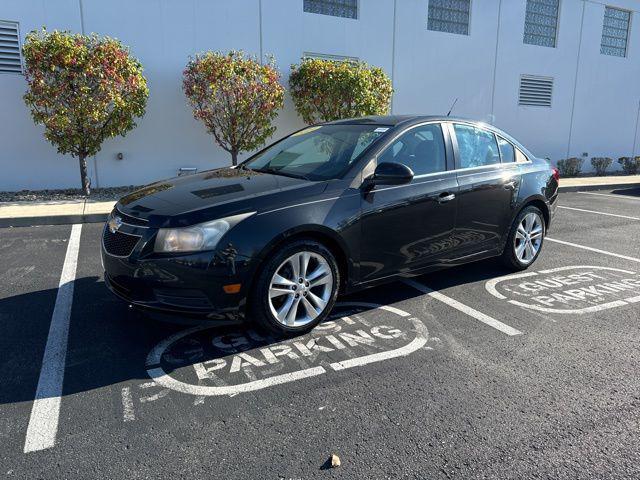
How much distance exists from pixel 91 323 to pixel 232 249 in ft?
4.83

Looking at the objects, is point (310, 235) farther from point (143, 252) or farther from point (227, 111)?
point (227, 111)

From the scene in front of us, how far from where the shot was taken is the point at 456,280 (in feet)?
16.9

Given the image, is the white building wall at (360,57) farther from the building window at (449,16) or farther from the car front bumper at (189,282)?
the car front bumper at (189,282)

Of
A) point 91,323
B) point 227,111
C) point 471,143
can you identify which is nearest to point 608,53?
point 227,111

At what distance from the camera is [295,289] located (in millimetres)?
3639

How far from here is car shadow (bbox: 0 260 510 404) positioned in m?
3.10

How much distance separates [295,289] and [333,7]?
992 cm

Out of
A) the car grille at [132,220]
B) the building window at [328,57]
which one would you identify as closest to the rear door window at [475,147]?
the car grille at [132,220]

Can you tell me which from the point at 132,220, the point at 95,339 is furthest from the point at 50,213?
the point at 132,220

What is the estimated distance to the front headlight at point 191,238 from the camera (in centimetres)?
331

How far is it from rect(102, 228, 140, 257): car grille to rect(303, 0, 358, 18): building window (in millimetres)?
9307

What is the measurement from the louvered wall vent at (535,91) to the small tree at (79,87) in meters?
10.9

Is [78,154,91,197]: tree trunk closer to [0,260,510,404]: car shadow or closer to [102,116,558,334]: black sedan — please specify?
[0,260,510,404]: car shadow

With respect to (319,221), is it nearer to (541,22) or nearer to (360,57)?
(360,57)
